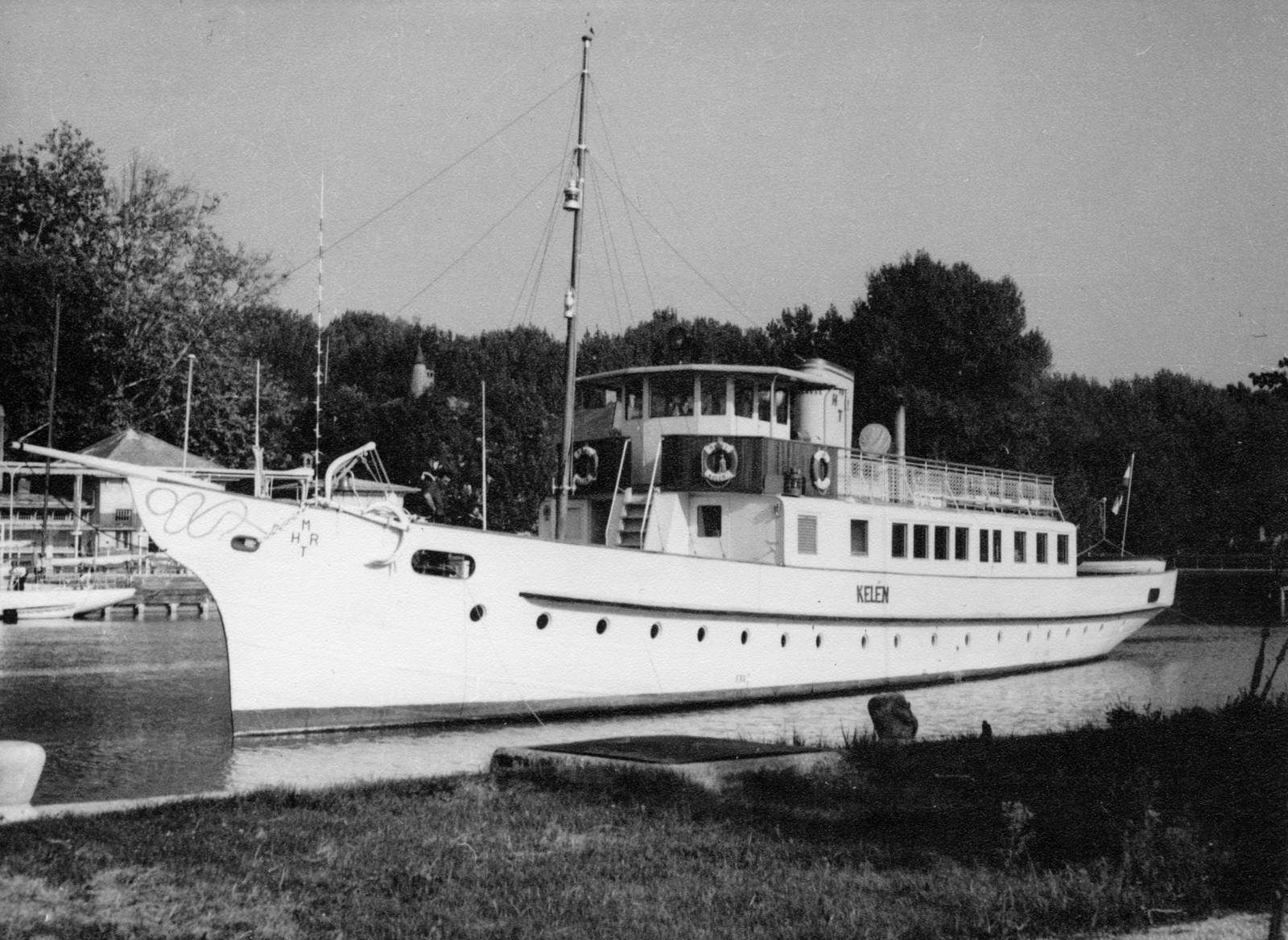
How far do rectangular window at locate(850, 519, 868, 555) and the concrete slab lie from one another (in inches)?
448

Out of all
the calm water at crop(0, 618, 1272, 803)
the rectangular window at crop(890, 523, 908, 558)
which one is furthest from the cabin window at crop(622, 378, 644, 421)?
the calm water at crop(0, 618, 1272, 803)

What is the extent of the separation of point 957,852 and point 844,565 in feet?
48.0

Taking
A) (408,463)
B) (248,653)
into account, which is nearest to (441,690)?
(248,653)

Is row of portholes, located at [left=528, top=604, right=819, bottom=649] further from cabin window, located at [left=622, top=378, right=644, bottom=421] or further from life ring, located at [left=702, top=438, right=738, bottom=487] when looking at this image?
cabin window, located at [left=622, top=378, right=644, bottom=421]

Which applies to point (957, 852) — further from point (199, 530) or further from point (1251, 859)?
point (199, 530)

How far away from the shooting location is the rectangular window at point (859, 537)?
22.7m

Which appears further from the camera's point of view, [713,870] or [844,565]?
[844,565]

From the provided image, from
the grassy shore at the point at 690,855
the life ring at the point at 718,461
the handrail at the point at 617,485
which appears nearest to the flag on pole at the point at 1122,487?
the life ring at the point at 718,461

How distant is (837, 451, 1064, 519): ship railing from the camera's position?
23547mm

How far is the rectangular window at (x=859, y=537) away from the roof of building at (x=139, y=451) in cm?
2447

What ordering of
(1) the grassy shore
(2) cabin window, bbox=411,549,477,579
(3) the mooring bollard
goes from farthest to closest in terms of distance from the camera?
1. (2) cabin window, bbox=411,549,477,579
2. (3) the mooring bollard
3. (1) the grassy shore

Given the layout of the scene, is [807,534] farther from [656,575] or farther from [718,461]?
[656,575]

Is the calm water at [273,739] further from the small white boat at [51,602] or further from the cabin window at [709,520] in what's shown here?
the small white boat at [51,602]

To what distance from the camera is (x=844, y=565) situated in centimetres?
2227
